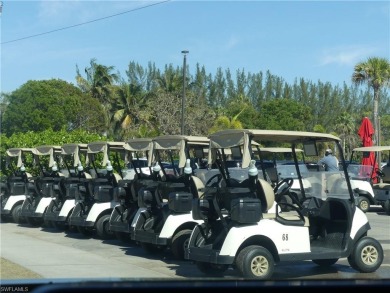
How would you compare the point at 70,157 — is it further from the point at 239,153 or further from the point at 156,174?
the point at 239,153

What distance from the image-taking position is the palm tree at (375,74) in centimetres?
3747

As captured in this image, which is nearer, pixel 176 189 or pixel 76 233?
pixel 176 189

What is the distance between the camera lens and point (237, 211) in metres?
8.96

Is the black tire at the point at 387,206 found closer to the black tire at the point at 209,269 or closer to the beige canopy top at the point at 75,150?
the beige canopy top at the point at 75,150

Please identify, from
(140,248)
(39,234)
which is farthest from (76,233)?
(140,248)

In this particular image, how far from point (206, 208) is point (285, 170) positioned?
30.9 ft

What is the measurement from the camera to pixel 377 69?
37469 mm

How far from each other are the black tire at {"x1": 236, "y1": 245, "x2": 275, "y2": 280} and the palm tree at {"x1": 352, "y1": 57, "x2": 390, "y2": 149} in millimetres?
29638

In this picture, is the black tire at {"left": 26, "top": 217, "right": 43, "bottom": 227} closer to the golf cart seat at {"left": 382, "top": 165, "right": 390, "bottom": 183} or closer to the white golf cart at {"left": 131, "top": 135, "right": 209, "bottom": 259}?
the white golf cart at {"left": 131, "top": 135, "right": 209, "bottom": 259}

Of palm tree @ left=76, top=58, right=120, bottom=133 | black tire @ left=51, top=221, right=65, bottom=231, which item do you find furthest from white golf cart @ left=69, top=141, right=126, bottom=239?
palm tree @ left=76, top=58, right=120, bottom=133

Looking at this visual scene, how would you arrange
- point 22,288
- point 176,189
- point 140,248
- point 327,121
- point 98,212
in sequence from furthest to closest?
1. point 327,121
2. point 98,212
3. point 140,248
4. point 176,189
5. point 22,288

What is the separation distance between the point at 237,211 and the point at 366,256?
2.15 m

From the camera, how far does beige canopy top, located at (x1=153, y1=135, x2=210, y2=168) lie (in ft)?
39.5

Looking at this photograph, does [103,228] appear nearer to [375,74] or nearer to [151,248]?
[151,248]
